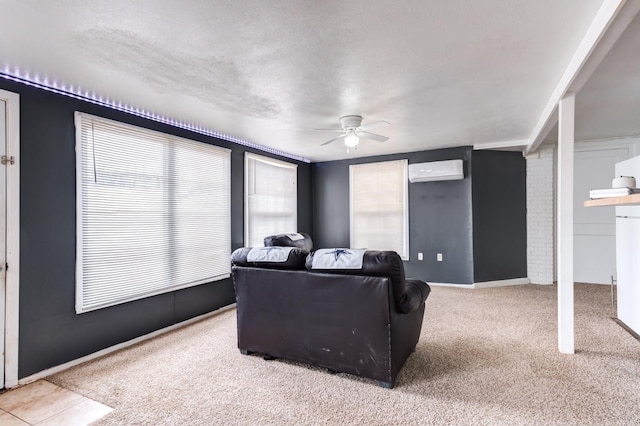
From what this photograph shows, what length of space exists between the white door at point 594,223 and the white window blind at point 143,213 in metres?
5.48

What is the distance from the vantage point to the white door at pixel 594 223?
5.04m

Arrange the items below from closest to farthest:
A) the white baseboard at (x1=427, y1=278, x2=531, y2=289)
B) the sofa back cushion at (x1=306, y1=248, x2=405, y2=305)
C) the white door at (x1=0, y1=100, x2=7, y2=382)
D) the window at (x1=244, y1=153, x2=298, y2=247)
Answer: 1. the sofa back cushion at (x1=306, y1=248, x2=405, y2=305)
2. the white door at (x1=0, y1=100, x2=7, y2=382)
3. the window at (x1=244, y1=153, x2=298, y2=247)
4. the white baseboard at (x1=427, y1=278, x2=531, y2=289)

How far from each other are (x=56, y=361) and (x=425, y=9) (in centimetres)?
362

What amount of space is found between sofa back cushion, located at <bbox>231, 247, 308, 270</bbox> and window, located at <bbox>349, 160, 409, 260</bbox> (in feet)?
11.3

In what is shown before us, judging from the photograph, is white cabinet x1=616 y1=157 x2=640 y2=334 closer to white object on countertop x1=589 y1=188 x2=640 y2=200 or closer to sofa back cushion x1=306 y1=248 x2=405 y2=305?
white object on countertop x1=589 y1=188 x2=640 y2=200

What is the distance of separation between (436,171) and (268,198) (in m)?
2.72

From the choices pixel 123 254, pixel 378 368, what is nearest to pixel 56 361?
pixel 123 254

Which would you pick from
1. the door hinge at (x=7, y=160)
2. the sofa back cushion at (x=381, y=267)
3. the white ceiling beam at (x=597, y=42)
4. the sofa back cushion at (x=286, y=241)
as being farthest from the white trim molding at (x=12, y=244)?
the white ceiling beam at (x=597, y=42)

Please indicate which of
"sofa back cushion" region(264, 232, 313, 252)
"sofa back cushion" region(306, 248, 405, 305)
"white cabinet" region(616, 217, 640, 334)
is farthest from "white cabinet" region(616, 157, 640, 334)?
"sofa back cushion" region(264, 232, 313, 252)

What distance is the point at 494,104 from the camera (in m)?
3.26

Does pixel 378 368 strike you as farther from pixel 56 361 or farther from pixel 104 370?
pixel 56 361

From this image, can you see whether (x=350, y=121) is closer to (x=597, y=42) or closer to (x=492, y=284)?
(x=597, y=42)

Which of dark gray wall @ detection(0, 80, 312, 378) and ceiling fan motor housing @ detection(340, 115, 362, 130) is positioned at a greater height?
ceiling fan motor housing @ detection(340, 115, 362, 130)

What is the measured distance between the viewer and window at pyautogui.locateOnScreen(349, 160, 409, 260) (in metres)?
5.69
